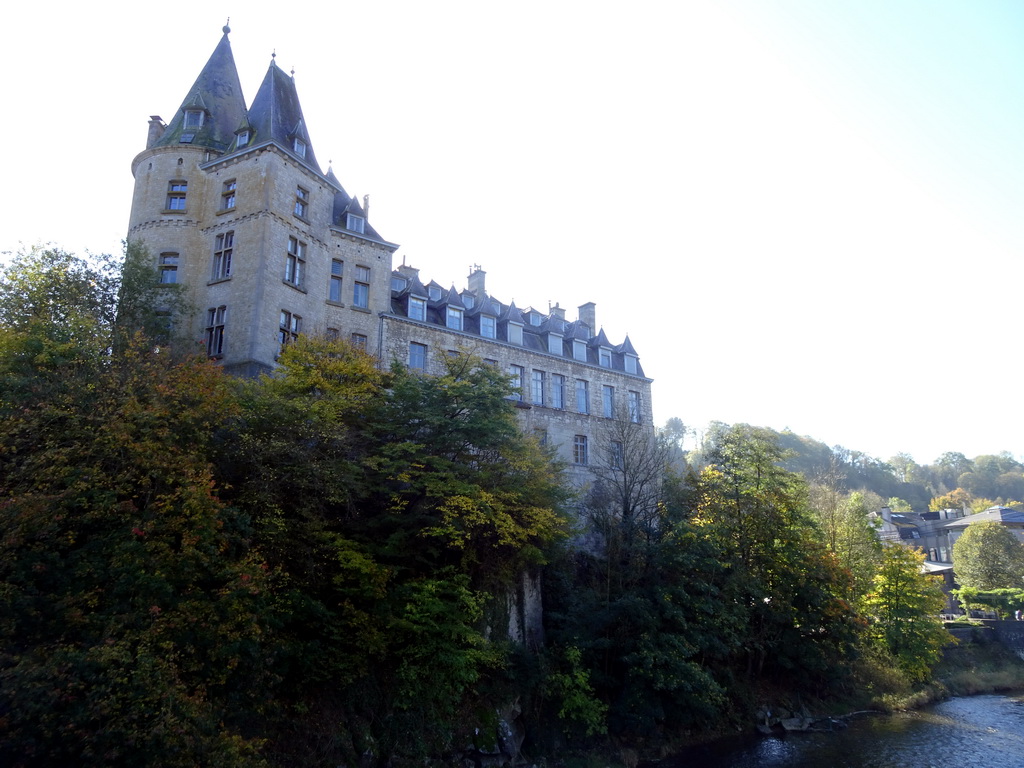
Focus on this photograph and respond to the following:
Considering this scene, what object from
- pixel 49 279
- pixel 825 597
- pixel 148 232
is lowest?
pixel 825 597

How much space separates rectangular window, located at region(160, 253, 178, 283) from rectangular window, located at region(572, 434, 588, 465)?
2110cm

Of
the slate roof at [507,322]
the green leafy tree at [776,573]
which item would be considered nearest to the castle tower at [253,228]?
the slate roof at [507,322]

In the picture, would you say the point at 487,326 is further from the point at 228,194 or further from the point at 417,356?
the point at 228,194

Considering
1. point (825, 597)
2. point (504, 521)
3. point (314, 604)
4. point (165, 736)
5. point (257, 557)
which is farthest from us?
point (825, 597)

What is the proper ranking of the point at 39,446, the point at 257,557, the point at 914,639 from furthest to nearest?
1. the point at 914,639
2. the point at 257,557
3. the point at 39,446

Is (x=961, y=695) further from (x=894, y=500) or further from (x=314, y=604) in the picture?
(x=894, y=500)

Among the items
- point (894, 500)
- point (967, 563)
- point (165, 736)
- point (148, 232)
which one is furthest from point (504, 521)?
point (894, 500)

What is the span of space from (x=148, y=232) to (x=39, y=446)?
17206 millimetres

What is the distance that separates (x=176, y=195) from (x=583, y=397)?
22.7 meters

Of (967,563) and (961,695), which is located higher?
(967,563)

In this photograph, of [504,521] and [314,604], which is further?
[504,521]

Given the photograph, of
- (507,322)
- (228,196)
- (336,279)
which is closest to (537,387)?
(507,322)

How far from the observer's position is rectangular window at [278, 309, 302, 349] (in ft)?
85.8

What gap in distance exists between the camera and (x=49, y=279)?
66.0 feet
